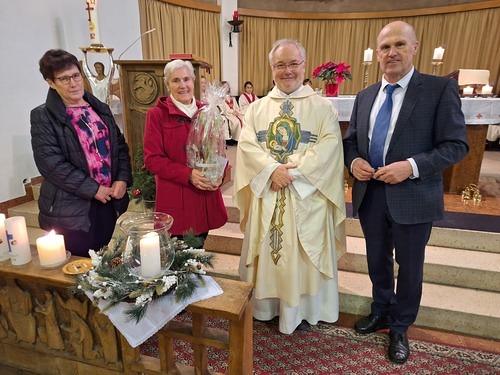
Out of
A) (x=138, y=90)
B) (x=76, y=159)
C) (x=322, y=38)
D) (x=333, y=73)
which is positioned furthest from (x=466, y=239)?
(x=322, y=38)

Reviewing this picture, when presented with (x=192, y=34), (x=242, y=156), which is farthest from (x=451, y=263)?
(x=192, y=34)

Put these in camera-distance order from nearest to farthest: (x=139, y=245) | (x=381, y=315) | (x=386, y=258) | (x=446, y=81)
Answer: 1. (x=139, y=245)
2. (x=446, y=81)
3. (x=386, y=258)
4. (x=381, y=315)

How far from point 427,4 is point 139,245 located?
27.9 ft

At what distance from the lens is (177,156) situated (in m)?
1.98

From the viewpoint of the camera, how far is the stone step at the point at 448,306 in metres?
2.14

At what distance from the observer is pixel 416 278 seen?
177cm

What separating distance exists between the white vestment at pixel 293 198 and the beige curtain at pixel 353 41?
6815 mm

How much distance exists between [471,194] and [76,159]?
3.41 meters

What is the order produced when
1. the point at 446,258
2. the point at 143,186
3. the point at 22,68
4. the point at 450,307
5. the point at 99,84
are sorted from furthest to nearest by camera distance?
1. the point at 99,84
2. the point at 22,68
3. the point at 143,186
4. the point at 446,258
5. the point at 450,307

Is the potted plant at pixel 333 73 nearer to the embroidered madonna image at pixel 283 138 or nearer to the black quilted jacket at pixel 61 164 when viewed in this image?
the embroidered madonna image at pixel 283 138

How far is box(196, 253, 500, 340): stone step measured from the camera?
214 centimetres

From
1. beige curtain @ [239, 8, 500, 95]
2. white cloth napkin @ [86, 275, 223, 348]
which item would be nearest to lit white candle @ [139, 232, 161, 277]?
white cloth napkin @ [86, 275, 223, 348]

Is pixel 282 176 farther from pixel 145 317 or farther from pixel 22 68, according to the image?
pixel 22 68

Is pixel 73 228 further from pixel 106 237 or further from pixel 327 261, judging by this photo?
pixel 327 261
